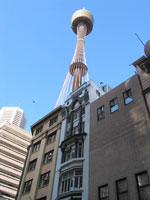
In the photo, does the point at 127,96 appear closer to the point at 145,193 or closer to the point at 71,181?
the point at 145,193

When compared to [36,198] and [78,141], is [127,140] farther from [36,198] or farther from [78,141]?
[36,198]

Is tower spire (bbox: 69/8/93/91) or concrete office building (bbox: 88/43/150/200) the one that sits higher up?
tower spire (bbox: 69/8/93/91)

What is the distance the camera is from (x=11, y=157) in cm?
9100

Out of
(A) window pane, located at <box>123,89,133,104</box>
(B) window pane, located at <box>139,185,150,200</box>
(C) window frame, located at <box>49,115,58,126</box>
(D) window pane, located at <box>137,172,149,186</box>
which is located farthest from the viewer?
(C) window frame, located at <box>49,115,58,126</box>

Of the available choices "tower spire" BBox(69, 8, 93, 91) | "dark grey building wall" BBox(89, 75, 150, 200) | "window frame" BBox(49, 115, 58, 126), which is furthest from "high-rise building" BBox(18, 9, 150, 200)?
"tower spire" BBox(69, 8, 93, 91)

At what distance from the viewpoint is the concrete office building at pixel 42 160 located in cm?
3384

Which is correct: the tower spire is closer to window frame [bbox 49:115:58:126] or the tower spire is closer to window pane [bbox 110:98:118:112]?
window frame [bbox 49:115:58:126]

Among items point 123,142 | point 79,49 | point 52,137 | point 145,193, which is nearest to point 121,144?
point 123,142

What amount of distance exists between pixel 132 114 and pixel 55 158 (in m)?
14.9

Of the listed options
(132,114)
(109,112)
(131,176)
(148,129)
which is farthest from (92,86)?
(131,176)

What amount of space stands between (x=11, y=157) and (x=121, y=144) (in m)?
74.4

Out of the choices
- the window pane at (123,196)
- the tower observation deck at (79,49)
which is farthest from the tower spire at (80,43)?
the window pane at (123,196)

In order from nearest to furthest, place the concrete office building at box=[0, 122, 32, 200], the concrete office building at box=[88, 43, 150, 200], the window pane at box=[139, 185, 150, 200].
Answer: the window pane at box=[139, 185, 150, 200] < the concrete office building at box=[88, 43, 150, 200] < the concrete office building at box=[0, 122, 32, 200]

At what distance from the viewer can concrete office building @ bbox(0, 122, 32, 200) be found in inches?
3129
